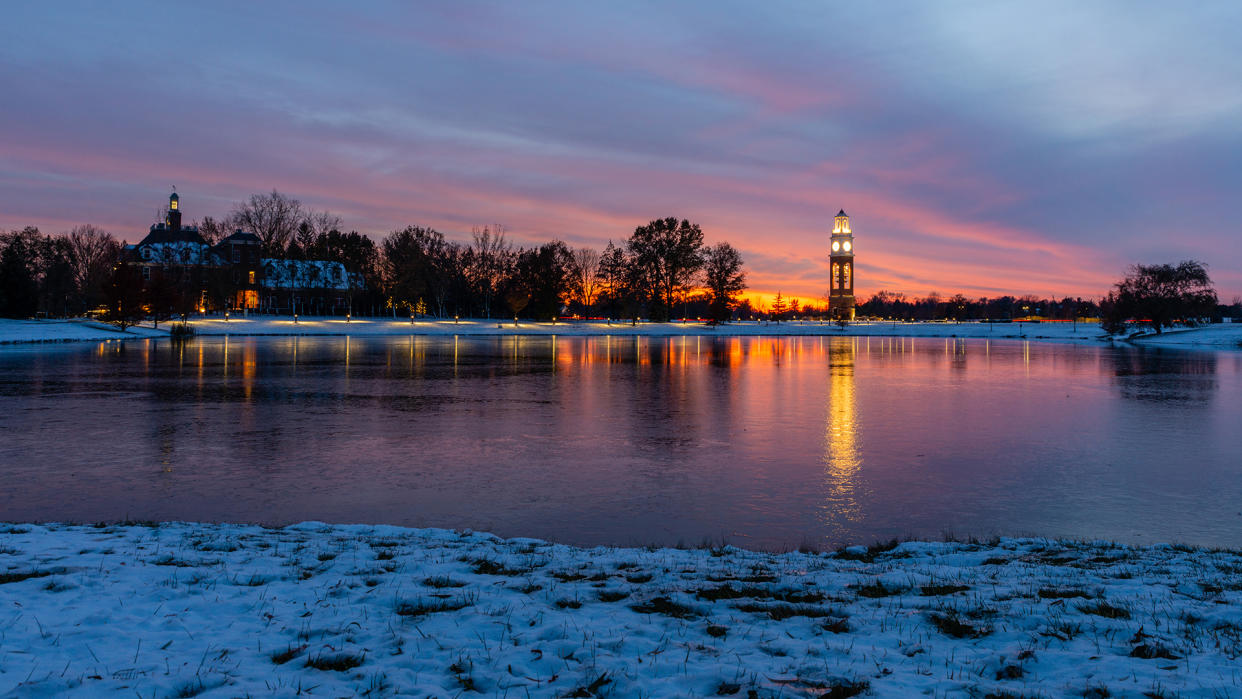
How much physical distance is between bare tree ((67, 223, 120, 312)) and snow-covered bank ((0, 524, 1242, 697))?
425ft

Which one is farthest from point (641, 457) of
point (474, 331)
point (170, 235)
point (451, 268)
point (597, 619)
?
point (170, 235)

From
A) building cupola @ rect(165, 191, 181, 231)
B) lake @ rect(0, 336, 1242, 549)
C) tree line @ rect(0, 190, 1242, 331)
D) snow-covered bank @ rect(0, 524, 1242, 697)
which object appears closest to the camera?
snow-covered bank @ rect(0, 524, 1242, 697)

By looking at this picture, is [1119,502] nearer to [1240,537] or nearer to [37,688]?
[1240,537]

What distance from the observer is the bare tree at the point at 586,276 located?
148 meters

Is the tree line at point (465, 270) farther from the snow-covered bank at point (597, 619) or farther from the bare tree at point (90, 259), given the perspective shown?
the snow-covered bank at point (597, 619)

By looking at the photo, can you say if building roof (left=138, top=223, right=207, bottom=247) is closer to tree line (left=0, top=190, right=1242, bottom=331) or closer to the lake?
tree line (left=0, top=190, right=1242, bottom=331)

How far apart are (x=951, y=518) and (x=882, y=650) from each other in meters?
5.56

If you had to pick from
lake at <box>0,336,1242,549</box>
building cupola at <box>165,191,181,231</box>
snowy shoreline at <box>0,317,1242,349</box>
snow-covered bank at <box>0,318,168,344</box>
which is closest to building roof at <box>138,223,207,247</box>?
building cupola at <box>165,191,181,231</box>

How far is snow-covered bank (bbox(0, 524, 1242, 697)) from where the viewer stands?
16.0 ft

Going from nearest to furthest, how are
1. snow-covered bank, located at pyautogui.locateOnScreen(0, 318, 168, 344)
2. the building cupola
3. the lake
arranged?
the lake, snow-covered bank, located at pyautogui.locateOnScreen(0, 318, 168, 344), the building cupola

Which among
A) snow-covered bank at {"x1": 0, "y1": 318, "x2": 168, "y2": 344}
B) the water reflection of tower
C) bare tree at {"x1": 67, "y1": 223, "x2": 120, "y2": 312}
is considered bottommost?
the water reflection of tower

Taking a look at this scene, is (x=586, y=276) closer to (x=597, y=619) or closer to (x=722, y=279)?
(x=722, y=279)

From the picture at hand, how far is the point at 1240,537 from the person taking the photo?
927 cm

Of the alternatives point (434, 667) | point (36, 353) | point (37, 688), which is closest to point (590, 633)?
point (434, 667)
